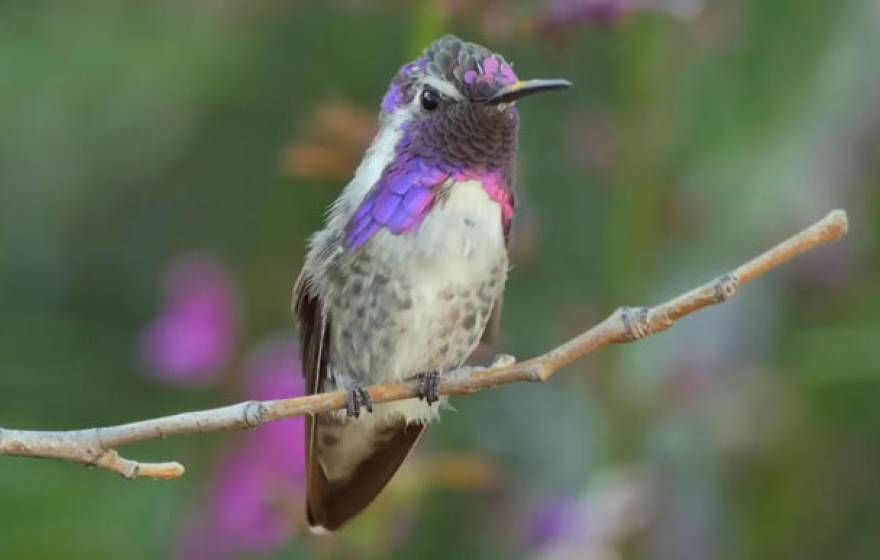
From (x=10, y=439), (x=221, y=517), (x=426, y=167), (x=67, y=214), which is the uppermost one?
(x=67, y=214)

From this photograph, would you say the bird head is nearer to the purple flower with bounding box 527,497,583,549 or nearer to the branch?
the branch

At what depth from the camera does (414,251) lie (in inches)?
66.7

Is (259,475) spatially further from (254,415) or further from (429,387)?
(254,415)

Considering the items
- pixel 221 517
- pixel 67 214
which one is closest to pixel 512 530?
pixel 221 517

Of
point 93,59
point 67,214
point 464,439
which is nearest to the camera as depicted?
point 464,439

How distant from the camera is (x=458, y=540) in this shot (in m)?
2.89

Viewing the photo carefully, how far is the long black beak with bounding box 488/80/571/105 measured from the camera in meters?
1.34

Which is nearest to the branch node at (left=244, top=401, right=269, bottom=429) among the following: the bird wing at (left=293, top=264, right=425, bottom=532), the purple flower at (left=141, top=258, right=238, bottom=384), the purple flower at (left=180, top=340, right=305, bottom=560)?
the bird wing at (left=293, top=264, right=425, bottom=532)

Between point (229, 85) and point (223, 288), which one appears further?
point (229, 85)

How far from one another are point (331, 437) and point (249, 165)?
1.38 meters

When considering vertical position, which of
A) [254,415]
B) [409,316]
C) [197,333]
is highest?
[197,333]

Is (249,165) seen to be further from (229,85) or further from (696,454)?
(696,454)

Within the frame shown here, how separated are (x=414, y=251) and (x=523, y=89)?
308 millimetres

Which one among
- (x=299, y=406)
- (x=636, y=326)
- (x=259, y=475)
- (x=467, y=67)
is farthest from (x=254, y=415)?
(x=259, y=475)
